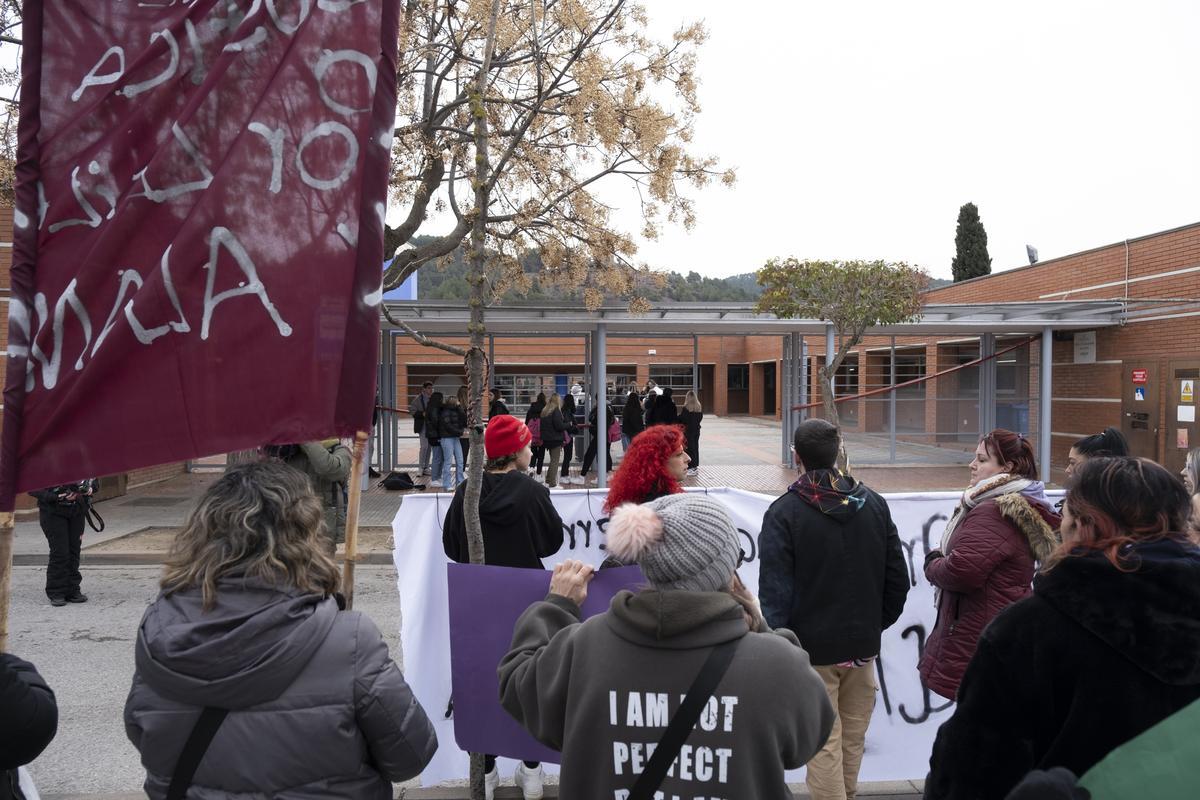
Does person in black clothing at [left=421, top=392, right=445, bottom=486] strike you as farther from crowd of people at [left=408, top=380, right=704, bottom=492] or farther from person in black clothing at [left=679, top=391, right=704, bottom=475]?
person in black clothing at [left=679, top=391, right=704, bottom=475]

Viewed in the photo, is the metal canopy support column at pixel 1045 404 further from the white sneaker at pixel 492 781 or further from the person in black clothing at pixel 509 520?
the white sneaker at pixel 492 781

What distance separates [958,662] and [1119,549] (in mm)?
1693

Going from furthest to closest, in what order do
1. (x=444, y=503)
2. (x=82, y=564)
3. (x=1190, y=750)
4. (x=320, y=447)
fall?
(x=82, y=564) → (x=320, y=447) → (x=444, y=503) → (x=1190, y=750)

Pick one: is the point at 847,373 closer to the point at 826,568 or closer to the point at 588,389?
the point at 588,389

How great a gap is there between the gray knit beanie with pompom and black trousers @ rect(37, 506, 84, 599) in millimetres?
7792

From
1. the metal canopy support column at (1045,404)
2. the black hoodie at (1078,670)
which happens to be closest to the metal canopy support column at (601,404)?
the metal canopy support column at (1045,404)

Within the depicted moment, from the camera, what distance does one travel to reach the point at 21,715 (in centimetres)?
191

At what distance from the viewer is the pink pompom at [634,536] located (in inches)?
72.4

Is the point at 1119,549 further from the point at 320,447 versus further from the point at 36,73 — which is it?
the point at 320,447

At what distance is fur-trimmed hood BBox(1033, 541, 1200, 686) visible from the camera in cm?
177

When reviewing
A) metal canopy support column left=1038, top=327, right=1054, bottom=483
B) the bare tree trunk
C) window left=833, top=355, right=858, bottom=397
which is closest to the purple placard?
the bare tree trunk

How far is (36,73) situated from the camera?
7.32 feet

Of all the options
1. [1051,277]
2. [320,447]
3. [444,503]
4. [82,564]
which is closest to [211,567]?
[444,503]

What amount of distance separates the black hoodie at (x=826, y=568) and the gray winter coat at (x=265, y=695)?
1871mm
